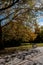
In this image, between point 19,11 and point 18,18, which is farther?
point 18,18

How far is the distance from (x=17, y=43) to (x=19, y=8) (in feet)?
61.1

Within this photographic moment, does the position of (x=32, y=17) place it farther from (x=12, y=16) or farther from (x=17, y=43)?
(x=17, y=43)

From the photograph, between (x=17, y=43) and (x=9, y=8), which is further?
(x=17, y=43)

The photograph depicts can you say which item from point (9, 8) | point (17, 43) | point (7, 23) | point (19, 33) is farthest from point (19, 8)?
point (17, 43)

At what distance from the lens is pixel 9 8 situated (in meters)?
31.2

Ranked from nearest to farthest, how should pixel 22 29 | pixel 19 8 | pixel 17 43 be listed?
1. pixel 19 8
2. pixel 22 29
3. pixel 17 43

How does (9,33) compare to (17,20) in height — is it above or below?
below

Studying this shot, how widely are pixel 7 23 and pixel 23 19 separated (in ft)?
9.88

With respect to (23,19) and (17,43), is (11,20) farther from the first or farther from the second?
(17,43)

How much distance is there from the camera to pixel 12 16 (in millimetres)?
33031

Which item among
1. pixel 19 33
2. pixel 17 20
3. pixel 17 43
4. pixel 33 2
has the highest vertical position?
pixel 33 2

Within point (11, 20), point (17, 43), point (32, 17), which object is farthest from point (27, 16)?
point (17, 43)

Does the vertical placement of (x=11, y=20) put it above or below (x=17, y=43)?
above

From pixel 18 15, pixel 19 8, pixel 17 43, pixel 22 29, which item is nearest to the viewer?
pixel 19 8
